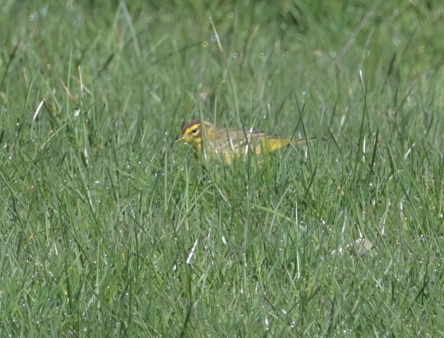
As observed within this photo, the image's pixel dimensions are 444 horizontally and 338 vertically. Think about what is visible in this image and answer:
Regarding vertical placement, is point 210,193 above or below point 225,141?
above

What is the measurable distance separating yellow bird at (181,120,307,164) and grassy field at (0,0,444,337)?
78mm

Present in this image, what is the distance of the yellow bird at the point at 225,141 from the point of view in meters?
4.79

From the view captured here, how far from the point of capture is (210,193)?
440cm

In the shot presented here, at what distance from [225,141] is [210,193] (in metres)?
0.94

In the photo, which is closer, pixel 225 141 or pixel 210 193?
pixel 210 193

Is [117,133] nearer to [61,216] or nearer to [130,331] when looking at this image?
[61,216]

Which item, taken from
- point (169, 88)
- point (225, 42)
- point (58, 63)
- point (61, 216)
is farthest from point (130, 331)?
point (225, 42)

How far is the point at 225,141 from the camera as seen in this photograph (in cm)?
530

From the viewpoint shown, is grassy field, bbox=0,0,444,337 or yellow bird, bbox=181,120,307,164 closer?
grassy field, bbox=0,0,444,337

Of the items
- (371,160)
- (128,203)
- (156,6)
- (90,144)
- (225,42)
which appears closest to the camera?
(128,203)

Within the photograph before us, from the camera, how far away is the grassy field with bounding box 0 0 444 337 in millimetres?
3314

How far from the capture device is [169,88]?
635 cm

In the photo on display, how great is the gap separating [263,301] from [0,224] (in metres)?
1.20

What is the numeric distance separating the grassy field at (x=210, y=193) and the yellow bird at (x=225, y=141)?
78mm
